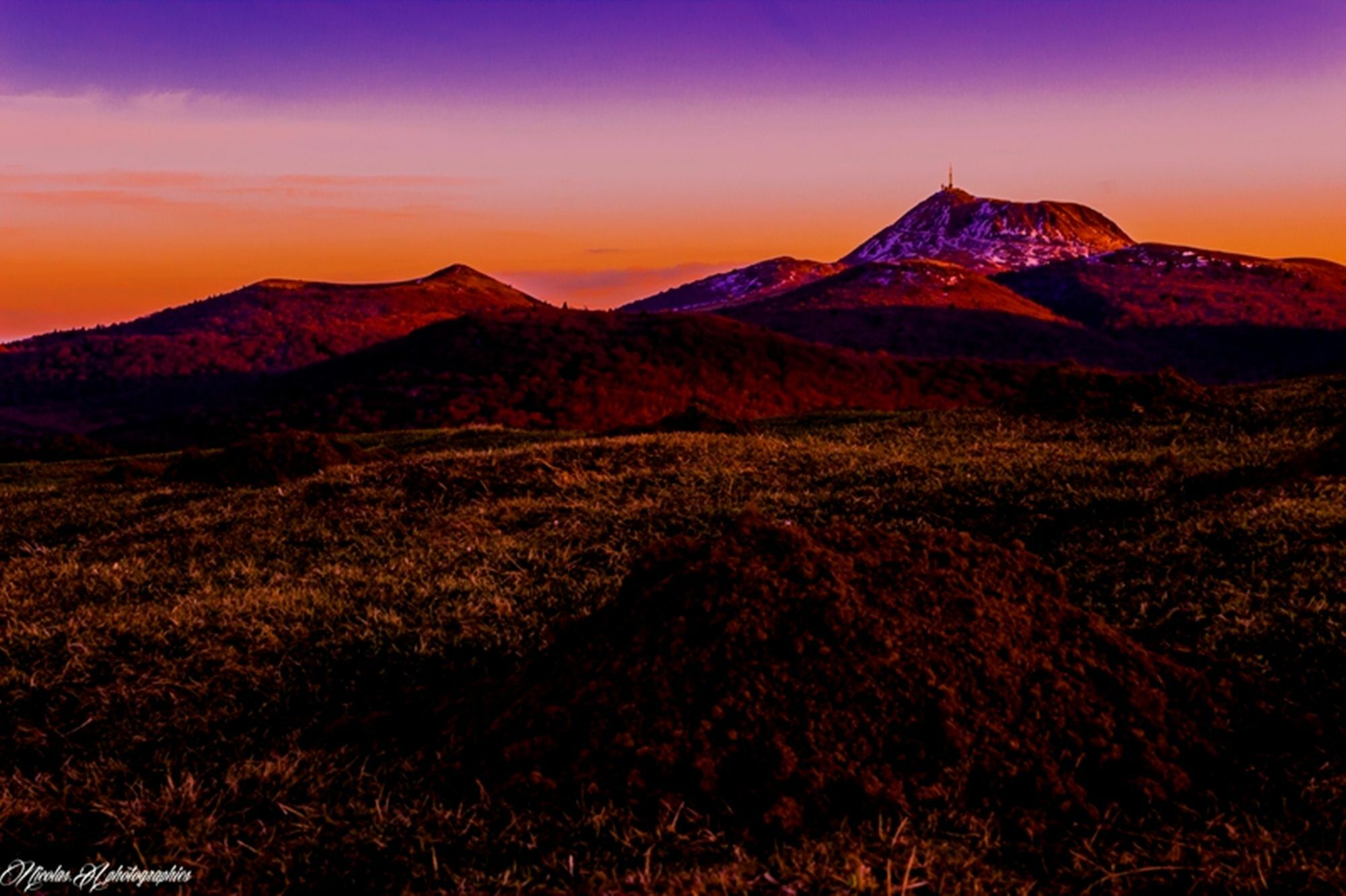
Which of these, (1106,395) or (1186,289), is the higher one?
(1186,289)

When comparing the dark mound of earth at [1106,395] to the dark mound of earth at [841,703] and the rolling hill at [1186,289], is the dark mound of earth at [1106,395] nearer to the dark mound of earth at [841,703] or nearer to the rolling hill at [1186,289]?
the dark mound of earth at [841,703]

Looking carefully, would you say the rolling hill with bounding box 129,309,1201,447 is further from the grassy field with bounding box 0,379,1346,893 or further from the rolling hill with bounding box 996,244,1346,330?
the rolling hill with bounding box 996,244,1346,330

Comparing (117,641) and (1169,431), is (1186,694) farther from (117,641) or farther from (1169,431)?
(1169,431)

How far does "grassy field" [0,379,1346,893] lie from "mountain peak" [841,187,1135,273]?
14727 cm

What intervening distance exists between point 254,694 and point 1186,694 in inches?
153

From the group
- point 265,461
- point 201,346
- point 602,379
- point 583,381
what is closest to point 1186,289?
point 602,379

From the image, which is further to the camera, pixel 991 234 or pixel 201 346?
Result: pixel 991 234

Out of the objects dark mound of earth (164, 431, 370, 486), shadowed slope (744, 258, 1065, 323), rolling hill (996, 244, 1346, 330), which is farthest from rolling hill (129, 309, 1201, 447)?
rolling hill (996, 244, 1346, 330)

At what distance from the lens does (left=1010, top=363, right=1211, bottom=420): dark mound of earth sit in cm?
1274

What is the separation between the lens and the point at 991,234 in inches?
6639

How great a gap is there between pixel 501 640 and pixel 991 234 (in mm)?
178593

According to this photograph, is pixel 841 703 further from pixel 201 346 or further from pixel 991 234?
pixel 991 234

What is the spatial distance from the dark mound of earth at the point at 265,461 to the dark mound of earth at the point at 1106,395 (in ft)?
34.2

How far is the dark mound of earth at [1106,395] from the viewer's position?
1274 centimetres
